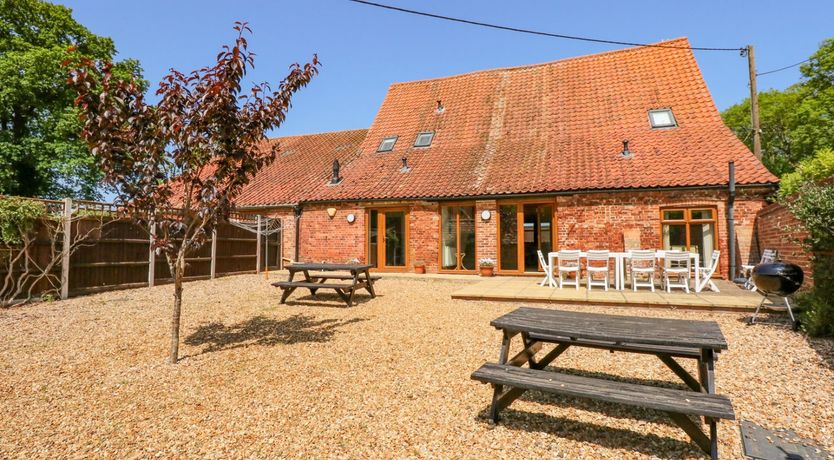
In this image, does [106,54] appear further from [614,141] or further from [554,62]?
[614,141]

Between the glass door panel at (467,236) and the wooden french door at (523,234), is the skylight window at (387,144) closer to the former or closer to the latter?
the glass door panel at (467,236)

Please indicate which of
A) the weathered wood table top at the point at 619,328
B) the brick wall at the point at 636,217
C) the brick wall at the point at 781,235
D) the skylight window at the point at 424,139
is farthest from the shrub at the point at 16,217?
the brick wall at the point at 781,235

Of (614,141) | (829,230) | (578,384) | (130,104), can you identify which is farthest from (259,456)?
(614,141)

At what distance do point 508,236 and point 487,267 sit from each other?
45.5 inches

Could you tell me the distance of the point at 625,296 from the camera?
7.89 m

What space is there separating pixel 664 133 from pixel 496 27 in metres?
6.28

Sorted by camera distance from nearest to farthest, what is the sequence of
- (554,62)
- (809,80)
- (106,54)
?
(554,62) → (106,54) → (809,80)

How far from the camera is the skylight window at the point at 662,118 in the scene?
1260 centimetres

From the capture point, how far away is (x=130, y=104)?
4.22 meters

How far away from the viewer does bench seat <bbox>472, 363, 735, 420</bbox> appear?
2.24m

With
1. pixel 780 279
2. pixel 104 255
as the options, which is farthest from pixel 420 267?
pixel 780 279

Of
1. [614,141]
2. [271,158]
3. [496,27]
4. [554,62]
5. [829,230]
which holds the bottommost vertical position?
[829,230]

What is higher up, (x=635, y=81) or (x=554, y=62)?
(x=554, y=62)

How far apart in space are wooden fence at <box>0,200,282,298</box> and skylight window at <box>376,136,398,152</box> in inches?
242
